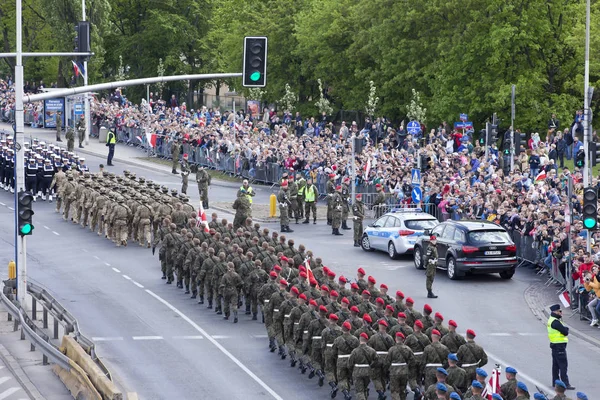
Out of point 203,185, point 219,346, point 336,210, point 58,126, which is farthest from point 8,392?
point 58,126

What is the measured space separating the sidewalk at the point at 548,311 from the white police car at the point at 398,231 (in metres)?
4.23

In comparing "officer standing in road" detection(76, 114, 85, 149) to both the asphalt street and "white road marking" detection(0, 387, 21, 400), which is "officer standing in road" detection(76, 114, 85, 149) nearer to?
the asphalt street

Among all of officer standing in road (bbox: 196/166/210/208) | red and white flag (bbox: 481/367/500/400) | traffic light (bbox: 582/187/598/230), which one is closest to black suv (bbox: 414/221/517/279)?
traffic light (bbox: 582/187/598/230)

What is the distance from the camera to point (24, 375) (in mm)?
24797

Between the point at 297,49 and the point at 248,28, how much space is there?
6.08 m

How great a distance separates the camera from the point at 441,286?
33875mm

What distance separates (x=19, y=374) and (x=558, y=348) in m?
9.73

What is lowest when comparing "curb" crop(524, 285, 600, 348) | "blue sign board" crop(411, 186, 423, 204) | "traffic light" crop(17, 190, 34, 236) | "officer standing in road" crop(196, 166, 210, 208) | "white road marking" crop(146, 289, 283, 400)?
"white road marking" crop(146, 289, 283, 400)

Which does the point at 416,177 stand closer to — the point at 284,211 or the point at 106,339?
the point at 284,211

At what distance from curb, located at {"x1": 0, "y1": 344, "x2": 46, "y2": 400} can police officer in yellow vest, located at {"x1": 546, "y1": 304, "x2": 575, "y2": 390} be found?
29.3 ft

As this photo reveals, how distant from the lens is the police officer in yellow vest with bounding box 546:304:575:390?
23906 millimetres

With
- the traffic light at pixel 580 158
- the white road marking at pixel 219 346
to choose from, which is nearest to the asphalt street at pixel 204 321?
the white road marking at pixel 219 346

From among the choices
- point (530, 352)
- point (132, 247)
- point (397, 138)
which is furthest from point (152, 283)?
point (397, 138)

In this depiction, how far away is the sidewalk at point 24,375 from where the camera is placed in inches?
927
